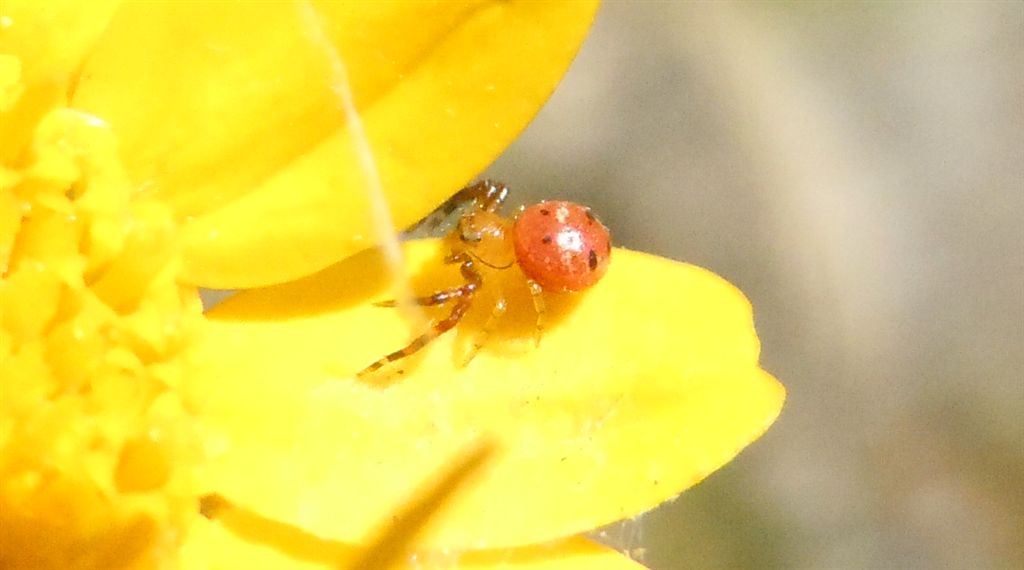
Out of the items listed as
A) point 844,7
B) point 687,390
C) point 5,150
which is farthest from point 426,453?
point 844,7

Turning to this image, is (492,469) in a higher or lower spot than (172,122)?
lower

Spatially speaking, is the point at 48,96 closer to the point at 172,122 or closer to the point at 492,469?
the point at 172,122

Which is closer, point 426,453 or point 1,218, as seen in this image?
point 1,218

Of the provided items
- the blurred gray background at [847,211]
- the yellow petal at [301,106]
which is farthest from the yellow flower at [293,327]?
the blurred gray background at [847,211]

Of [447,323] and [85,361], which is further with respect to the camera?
[447,323]

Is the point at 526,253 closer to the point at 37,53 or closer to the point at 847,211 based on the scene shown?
the point at 37,53

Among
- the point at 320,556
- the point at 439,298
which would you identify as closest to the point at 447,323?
the point at 439,298
